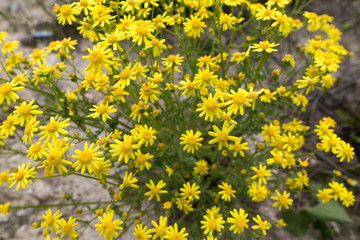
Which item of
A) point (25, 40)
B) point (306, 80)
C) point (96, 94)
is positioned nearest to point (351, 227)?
point (306, 80)

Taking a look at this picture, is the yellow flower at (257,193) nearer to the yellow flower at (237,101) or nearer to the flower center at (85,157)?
the yellow flower at (237,101)

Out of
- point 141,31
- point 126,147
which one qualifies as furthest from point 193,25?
point 126,147

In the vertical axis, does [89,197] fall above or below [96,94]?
below

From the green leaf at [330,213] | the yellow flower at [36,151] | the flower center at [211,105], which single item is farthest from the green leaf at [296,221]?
the yellow flower at [36,151]

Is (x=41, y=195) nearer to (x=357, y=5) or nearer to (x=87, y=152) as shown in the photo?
(x=87, y=152)

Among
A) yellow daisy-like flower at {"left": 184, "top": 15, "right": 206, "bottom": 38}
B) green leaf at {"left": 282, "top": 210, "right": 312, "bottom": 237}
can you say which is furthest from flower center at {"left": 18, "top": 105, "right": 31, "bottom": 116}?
green leaf at {"left": 282, "top": 210, "right": 312, "bottom": 237}

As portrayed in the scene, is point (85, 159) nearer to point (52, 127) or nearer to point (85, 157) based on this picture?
point (85, 157)
